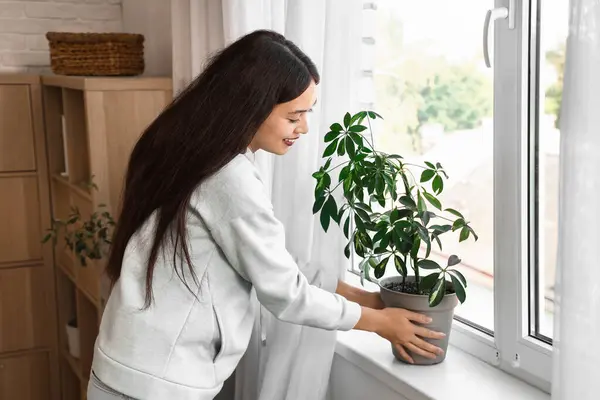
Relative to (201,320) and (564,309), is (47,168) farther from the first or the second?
(564,309)

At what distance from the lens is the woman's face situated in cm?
163

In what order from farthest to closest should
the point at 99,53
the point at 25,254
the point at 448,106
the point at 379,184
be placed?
the point at 25,254 < the point at 99,53 < the point at 448,106 < the point at 379,184

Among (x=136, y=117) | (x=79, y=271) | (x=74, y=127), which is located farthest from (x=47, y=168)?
(x=136, y=117)

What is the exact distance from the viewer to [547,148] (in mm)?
1647

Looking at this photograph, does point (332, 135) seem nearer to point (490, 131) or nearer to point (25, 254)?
point (490, 131)

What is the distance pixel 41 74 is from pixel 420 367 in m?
2.28

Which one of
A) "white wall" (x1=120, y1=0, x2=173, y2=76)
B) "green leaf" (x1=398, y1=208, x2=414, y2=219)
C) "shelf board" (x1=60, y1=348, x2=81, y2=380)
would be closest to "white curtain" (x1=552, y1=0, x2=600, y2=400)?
"green leaf" (x1=398, y1=208, x2=414, y2=219)

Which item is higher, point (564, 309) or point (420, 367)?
point (564, 309)

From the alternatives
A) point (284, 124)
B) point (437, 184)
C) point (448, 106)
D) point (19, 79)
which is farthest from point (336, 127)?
point (19, 79)

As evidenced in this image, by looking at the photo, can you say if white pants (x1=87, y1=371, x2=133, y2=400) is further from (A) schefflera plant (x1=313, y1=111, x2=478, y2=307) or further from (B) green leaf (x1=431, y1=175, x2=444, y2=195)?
(B) green leaf (x1=431, y1=175, x2=444, y2=195)

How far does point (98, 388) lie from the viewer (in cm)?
172

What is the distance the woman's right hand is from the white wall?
5.22 feet

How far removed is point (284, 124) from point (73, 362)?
190 centimetres

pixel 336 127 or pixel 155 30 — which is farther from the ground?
pixel 155 30
